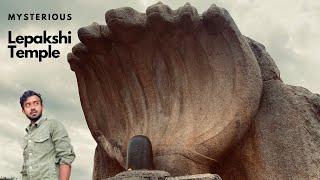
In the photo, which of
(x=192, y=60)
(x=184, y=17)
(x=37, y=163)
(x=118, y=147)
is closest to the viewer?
(x=37, y=163)

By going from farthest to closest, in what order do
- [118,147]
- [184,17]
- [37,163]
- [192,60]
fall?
[118,147] < [192,60] < [184,17] < [37,163]

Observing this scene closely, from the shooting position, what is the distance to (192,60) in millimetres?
6992

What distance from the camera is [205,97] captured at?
689 cm

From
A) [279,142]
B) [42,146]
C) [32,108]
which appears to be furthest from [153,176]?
[279,142]

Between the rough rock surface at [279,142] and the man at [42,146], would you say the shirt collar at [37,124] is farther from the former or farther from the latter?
the rough rock surface at [279,142]

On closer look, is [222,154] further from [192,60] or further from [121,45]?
[121,45]

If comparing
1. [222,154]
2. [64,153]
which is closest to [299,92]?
[222,154]

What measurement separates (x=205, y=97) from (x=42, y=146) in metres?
2.59

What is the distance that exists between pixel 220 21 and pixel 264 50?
1.15 metres

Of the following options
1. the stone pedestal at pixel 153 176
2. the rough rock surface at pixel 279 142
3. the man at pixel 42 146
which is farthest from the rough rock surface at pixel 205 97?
the man at pixel 42 146

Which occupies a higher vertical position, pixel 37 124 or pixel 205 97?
pixel 205 97

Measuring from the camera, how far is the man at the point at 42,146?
15.6 ft

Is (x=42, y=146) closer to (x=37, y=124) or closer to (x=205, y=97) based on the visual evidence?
(x=37, y=124)

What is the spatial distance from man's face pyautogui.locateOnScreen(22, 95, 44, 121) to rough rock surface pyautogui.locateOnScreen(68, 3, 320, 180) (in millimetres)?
1989
